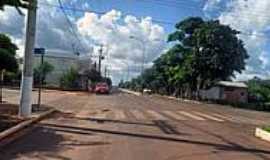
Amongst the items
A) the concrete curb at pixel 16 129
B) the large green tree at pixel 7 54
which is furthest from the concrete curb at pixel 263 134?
the large green tree at pixel 7 54

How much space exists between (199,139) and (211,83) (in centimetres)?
5253

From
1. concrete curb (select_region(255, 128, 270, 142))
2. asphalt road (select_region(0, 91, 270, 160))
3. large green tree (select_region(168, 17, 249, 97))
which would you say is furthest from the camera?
large green tree (select_region(168, 17, 249, 97))

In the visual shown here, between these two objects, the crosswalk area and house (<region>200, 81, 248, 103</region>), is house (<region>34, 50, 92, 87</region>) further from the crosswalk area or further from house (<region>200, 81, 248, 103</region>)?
the crosswalk area

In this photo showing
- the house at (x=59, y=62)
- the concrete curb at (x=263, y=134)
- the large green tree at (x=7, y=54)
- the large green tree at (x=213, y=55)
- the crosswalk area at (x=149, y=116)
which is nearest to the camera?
the concrete curb at (x=263, y=134)

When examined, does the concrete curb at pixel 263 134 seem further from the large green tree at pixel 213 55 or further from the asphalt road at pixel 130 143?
the large green tree at pixel 213 55

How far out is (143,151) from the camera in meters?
13.7

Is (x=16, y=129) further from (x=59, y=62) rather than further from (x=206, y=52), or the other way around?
(x=59, y=62)

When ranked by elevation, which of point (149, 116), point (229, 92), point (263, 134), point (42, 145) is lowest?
point (42, 145)

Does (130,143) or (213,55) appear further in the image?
(213,55)

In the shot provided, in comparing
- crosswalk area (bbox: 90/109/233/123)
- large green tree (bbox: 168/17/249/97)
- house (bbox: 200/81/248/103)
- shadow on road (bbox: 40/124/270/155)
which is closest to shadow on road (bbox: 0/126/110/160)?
shadow on road (bbox: 40/124/270/155)

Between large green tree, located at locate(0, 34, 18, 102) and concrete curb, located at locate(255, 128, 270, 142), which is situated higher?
large green tree, located at locate(0, 34, 18, 102)

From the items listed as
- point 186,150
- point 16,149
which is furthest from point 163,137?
point 16,149

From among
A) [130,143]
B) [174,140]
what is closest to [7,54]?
[174,140]

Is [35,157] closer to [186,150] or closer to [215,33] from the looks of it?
[186,150]
